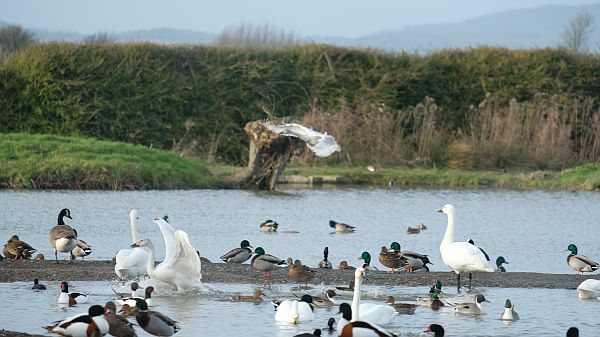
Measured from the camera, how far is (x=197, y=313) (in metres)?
12.8

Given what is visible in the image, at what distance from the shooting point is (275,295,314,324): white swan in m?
12.2

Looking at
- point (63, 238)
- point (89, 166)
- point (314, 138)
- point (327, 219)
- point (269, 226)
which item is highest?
point (314, 138)

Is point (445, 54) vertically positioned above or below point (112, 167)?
above

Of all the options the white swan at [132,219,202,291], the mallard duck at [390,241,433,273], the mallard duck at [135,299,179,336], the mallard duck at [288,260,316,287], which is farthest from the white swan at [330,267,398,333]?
the mallard duck at [390,241,433,273]

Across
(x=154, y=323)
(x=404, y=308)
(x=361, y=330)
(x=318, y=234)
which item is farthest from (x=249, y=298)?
(x=318, y=234)

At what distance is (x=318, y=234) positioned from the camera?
67.1ft

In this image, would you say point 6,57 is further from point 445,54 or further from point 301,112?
point 445,54

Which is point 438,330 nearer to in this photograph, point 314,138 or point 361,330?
point 361,330

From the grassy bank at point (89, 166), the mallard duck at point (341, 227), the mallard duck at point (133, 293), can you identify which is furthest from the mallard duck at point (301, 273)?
the grassy bank at point (89, 166)

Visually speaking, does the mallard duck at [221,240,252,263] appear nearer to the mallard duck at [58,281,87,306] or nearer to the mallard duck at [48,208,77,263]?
the mallard duck at [48,208,77,263]

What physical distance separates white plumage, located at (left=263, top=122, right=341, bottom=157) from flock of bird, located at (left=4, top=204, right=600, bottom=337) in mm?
5037

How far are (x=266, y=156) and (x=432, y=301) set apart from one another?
46.2 ft

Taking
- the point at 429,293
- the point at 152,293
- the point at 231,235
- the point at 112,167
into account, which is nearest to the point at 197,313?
the point at 152,293

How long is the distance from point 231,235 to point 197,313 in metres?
7.21
